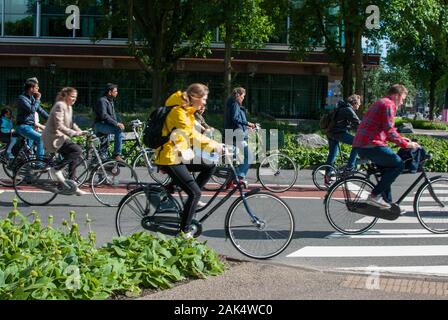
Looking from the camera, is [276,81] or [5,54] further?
[276,81]

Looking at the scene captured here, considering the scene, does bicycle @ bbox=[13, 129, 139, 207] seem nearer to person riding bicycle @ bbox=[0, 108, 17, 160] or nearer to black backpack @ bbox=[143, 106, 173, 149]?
person riding bicycle @ bbox=[0, 108, 17, 160]

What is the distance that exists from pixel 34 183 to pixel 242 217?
4300mm

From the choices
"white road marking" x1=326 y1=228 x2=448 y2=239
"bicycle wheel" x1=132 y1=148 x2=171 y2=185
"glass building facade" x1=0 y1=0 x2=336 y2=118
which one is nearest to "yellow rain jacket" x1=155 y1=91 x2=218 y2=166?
"white road marking" x1=326 y1=228 x2=448 y2=239

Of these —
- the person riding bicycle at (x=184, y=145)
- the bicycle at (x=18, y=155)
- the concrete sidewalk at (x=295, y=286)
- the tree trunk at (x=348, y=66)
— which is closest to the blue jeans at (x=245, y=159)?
the bicycle at (x=18, y=155)

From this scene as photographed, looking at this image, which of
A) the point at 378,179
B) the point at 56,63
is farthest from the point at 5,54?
the point at 378,179

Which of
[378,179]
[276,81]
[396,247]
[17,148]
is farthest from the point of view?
[276,81]

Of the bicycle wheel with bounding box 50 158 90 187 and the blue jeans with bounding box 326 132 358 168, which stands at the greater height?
the blue jeans with bounding box 326 132 358 168

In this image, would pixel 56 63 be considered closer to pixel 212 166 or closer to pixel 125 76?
pixel 125 76

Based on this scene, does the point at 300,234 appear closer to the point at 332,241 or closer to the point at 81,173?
the point at 332,241

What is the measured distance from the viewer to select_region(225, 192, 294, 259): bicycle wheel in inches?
276

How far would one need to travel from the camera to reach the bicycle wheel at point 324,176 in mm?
12461

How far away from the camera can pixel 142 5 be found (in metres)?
26.6

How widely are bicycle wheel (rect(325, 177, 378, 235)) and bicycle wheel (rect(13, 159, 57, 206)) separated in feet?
13.4

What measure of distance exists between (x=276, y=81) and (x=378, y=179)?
38.1 meters
